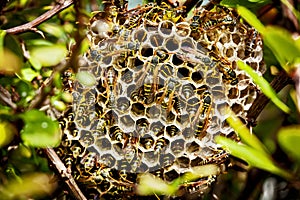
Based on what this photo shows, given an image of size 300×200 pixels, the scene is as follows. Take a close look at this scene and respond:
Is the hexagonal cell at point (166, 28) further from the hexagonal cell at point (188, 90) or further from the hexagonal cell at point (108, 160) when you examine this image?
the hexagonal cell at point (108, 160)

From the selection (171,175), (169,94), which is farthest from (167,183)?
(169,94)

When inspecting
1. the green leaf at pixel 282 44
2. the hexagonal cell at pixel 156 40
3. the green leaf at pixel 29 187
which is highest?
the green leaf at pixel 282 44

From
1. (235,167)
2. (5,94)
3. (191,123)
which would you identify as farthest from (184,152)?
(5,94)

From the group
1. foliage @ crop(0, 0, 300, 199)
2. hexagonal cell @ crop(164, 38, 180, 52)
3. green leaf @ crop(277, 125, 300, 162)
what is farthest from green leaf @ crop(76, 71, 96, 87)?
green leaf @ crop(277, 125, 300, 162)

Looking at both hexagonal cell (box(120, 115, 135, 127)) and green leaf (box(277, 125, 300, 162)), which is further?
hexagonal cell (box(120, 115, 135, 127))

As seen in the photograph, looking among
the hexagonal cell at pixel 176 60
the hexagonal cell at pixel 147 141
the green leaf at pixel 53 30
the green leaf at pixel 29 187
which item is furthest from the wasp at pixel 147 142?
the green leaf at pixel 53 30

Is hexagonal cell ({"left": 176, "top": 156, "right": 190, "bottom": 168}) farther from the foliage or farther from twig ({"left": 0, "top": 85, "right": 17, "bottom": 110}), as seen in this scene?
twig ({"left": 0, "top": 85, "right": 17, "bottom": 110})

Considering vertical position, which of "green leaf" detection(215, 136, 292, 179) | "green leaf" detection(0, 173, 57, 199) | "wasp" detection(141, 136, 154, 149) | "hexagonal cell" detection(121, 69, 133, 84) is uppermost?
"green leaf" detection(215, 136, 292, 179)
